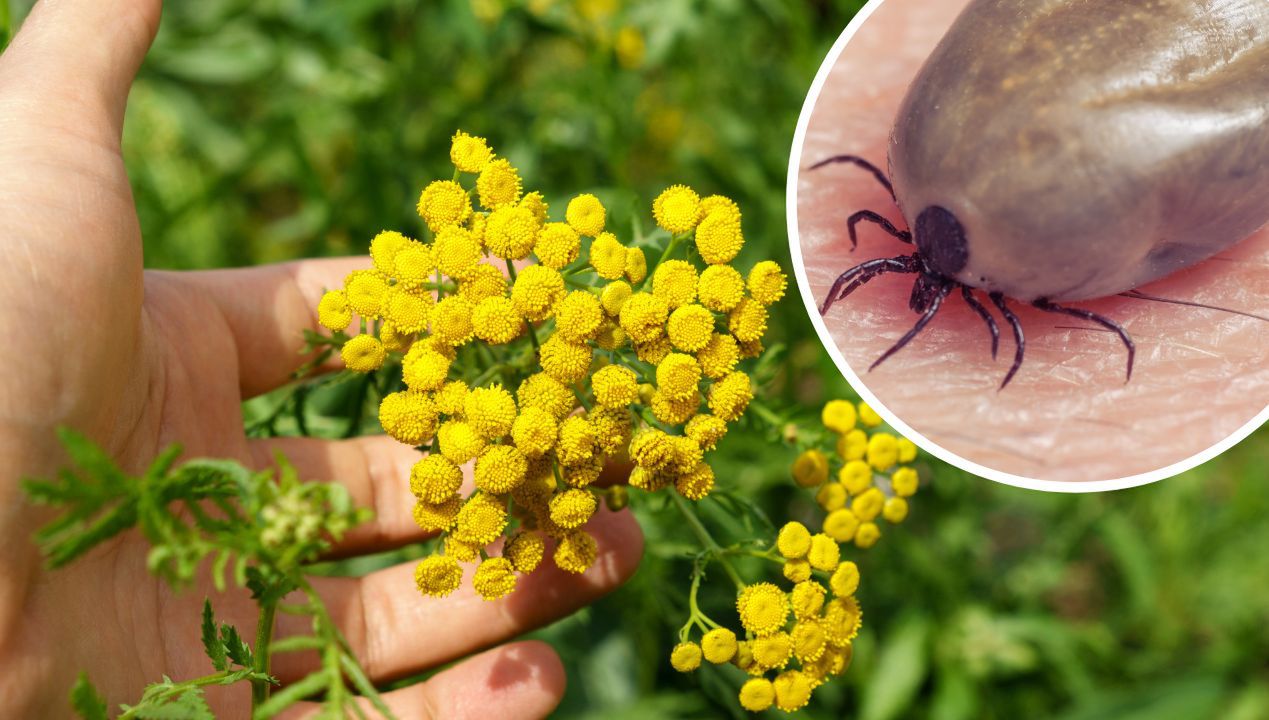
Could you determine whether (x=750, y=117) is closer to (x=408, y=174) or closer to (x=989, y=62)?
(x=408, y=174)

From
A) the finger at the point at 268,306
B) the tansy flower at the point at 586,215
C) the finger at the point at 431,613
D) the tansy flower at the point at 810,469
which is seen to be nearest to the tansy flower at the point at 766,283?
the tansy flower at the point at 586,215

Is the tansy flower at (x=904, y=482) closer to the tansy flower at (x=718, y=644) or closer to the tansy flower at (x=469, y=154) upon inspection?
the tansy flower at (x=718, y=644)

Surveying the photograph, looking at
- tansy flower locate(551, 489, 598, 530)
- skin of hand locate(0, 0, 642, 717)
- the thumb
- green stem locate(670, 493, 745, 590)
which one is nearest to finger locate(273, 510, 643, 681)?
skin of hand locate(0, 0, 642, 717)

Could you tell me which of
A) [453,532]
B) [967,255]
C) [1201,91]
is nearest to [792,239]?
[967,255]

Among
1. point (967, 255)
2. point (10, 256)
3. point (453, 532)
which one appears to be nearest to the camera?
point (10, 256)

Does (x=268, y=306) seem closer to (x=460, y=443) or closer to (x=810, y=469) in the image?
(x=460, y=443)

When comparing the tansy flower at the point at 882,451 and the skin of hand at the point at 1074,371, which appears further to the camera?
the skin of hand at the point at 1074,371

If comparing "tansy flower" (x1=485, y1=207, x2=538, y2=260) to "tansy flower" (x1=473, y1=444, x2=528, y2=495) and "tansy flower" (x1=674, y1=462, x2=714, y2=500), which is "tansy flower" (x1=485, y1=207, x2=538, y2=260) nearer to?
"tansy flower" (x1=473, y1=444, x2=528, y2=495)
